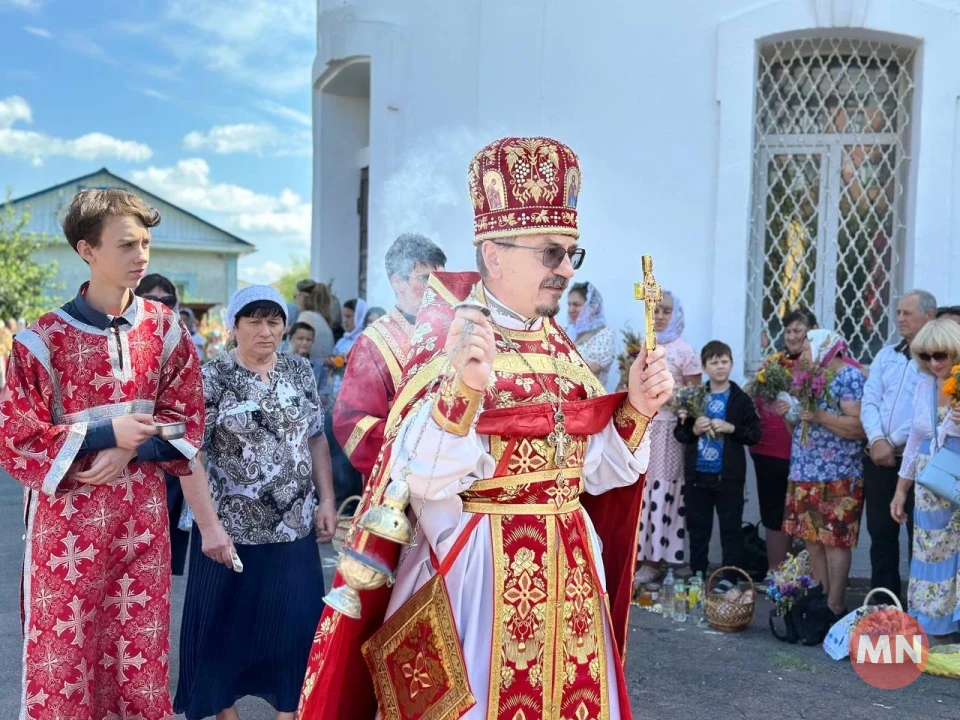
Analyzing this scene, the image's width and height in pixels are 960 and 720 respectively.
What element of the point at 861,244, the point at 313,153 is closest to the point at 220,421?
the point at 861,244

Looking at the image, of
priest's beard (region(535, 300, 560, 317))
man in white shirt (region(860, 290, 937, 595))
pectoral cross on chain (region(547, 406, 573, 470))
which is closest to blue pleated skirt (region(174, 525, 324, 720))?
pectoral cross on chain (region(547, 406, 573, 470))

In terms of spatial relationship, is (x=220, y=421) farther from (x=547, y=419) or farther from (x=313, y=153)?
(x=313, y=153)

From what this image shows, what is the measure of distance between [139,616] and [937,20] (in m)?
7.38

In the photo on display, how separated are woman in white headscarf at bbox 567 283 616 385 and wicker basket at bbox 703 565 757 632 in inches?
79.8

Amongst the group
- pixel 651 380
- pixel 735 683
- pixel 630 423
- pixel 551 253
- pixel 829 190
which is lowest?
pixel 735 683

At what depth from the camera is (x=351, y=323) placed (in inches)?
360

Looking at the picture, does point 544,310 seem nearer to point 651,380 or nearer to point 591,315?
point 651,380

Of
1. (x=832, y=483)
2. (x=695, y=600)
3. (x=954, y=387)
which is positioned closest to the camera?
(x=954, y=387)

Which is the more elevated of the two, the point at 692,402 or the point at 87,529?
the point at 692,402

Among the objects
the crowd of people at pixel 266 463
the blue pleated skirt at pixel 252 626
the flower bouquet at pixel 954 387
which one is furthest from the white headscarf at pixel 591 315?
the blue pleated skirt at pixel 252 626

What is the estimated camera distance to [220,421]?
385 cm

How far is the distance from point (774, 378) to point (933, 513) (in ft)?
4.60

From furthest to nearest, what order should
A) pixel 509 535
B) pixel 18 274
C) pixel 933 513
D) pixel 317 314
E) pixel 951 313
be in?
pixel 18 274, pixel 317 314, pixel 951 313, pixel 933 513, pixel 509 535

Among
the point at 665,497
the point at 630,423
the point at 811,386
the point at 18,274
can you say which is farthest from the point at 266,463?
the point at 18,274
